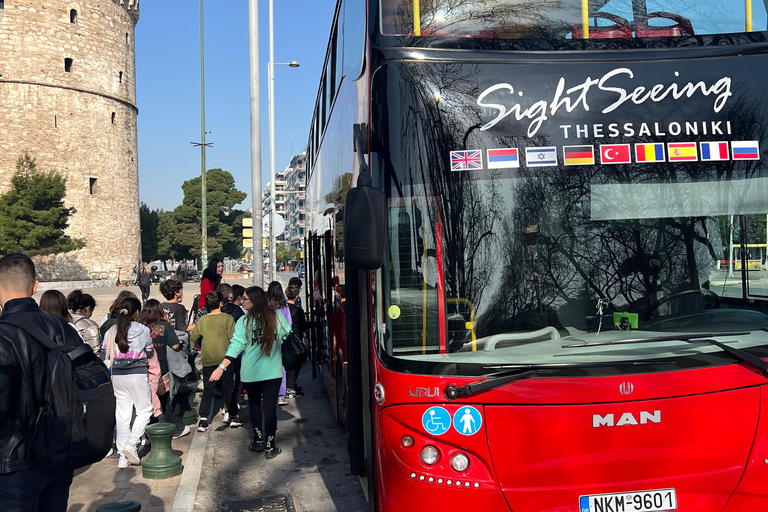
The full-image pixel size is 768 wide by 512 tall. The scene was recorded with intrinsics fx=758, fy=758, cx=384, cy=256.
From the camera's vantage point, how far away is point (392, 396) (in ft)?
12.1

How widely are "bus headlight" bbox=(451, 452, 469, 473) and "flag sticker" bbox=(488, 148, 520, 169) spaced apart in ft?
4.57

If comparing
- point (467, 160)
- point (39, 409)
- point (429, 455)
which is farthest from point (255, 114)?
point (39, 409)

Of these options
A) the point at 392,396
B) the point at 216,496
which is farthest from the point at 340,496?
the point at 392,396

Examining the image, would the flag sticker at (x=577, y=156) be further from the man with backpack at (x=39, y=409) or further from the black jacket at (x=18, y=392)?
the black jacket at (x=18, y=392)

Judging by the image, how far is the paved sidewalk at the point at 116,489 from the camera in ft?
17.6

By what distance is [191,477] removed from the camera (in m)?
5.91

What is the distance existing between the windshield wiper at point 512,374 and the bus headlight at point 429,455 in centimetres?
26

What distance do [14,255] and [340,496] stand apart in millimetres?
3199

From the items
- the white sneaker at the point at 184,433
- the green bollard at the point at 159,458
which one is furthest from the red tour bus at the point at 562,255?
the white sneaker at the point at 184,433

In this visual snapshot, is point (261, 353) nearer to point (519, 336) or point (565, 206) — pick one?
point (519, 336)

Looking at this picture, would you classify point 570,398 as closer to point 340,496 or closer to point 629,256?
point 629,256

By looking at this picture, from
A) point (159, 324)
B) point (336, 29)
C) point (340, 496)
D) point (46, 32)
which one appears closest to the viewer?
point (340, 496)

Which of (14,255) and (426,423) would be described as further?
(426,423)

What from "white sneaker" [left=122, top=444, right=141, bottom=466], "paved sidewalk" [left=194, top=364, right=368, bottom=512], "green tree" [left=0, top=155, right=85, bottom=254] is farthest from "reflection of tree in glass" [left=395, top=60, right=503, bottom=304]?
"green tree" [left=0, top=155, right=85, bottom=254]
